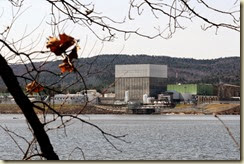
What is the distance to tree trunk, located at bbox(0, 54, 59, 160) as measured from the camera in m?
0.94

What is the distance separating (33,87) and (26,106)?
10 cm

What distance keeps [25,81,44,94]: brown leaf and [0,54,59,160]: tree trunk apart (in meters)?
0.09

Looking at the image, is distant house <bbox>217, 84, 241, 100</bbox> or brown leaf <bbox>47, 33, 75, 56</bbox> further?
distant house <bbox>217, 84, 241, 100</bbox>

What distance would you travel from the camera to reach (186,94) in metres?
52.4

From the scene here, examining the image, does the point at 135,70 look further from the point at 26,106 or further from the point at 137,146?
the point at 26,106

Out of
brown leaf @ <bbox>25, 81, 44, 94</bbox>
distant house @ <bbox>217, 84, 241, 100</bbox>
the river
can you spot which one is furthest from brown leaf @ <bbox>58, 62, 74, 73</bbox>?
the river

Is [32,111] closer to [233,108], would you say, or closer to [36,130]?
[36,130]

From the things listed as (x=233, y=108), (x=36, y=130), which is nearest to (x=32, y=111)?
(x=36, y=130)

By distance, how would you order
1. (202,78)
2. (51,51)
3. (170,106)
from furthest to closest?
(202,78) → (170,106) → (51,51)

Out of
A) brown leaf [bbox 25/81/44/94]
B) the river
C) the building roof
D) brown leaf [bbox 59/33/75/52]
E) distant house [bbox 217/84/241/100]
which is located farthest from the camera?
the river

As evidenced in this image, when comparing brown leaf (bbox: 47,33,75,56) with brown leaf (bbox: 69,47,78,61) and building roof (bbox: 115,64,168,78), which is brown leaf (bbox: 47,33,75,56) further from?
building roof (bbox: 115,64,168,78)

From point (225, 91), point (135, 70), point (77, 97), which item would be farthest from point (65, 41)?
point (135, 70)

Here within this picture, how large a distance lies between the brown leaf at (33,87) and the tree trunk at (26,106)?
9 cm

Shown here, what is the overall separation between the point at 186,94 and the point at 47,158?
51.7m
